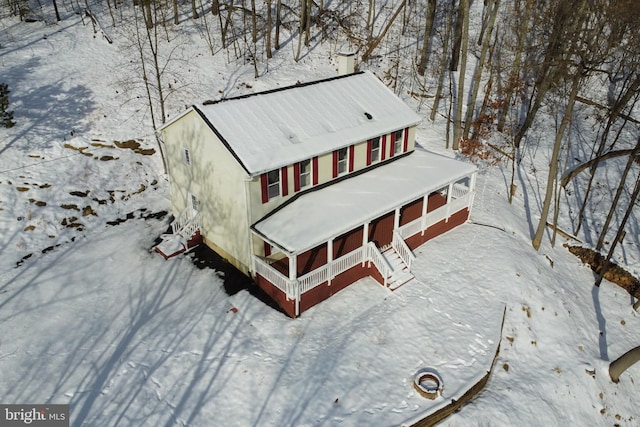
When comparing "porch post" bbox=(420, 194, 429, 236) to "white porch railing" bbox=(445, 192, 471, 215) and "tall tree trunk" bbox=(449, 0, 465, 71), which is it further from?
"tall tree trunk" bbox=(449, 0, 465, 71)

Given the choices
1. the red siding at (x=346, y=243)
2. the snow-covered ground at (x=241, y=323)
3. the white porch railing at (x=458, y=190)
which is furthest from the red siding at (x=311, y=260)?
the white porch railing at (x=458, y=190)

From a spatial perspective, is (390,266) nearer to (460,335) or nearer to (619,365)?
(460,335)

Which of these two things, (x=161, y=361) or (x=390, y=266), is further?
(x=390, y=266)

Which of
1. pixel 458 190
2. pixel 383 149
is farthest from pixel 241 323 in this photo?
pixel 458 190

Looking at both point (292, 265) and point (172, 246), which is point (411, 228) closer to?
point (292, 265)

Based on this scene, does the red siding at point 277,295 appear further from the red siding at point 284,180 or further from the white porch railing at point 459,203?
the white porch railing at point 459,203

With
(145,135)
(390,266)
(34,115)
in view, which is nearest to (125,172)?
(145,135)
